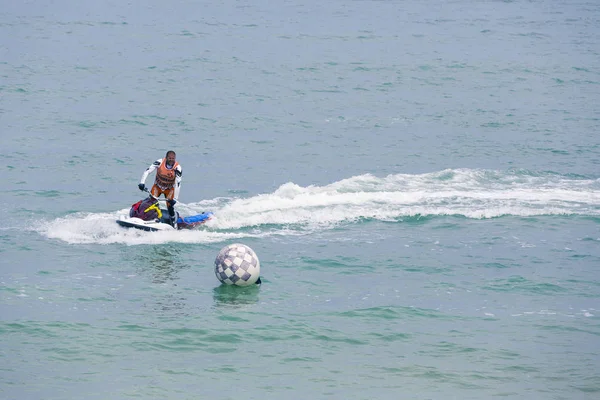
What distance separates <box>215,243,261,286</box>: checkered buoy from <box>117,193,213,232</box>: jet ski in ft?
14.3

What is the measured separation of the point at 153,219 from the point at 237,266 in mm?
5050

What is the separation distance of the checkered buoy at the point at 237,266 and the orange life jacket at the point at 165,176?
4.98 metres

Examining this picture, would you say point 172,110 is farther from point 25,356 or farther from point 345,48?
point 25,356

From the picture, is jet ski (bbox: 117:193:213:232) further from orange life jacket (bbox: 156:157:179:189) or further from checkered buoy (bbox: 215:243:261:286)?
checkered buoy (bbox: 215:243:261:286)

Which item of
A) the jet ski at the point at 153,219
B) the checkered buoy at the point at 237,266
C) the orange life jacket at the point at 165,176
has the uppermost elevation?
the orange life jacket at the point at 165,176

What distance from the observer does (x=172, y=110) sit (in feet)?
152

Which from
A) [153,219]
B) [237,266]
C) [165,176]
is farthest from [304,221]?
[237,266]

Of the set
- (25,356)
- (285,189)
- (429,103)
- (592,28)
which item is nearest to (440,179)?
(285,189)

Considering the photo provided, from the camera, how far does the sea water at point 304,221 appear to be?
20.1m

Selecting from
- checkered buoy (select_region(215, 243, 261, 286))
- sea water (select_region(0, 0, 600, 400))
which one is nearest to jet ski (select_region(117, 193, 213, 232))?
sea water (select_region(0, 0, 600, 400))

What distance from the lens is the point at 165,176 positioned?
28375mm

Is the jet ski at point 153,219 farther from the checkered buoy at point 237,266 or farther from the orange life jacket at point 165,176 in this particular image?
the checkered buoy at point 237,266

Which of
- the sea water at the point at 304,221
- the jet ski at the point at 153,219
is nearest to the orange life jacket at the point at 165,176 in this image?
the jet ski at the point at 153,219

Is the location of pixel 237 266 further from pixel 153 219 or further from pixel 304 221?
pixel 304 221
